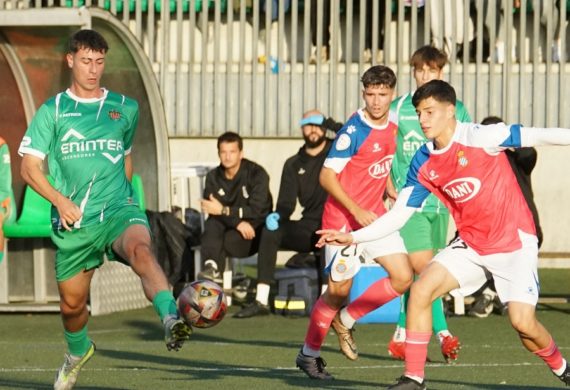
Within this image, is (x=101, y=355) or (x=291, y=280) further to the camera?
(x=291, y=280)

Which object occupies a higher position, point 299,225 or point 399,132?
point 399,132

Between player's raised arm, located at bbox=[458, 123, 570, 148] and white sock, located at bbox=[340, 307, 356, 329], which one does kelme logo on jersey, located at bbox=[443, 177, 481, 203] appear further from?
white sock, located at bbox=[340, 307, 356, 329]

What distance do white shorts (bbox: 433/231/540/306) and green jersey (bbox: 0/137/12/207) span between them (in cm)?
699

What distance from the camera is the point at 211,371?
11.1 metres

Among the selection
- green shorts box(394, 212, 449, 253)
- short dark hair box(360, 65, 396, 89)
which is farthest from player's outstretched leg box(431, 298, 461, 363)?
short dark hair box(360, 65, 396, 89)

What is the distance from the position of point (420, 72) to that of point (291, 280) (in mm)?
4519

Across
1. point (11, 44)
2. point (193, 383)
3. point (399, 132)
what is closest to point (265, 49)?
point (11, 44)

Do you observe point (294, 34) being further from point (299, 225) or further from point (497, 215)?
point (497, 215)

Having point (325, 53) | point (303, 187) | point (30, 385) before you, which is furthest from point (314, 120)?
point (30, 385)

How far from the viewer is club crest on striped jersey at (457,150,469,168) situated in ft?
30.2

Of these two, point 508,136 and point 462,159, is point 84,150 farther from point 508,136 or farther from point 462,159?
point 508,136

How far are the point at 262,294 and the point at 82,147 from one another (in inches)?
256

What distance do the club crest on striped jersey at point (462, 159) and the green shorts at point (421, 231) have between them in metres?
2.75

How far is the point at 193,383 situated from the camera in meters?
10.2
